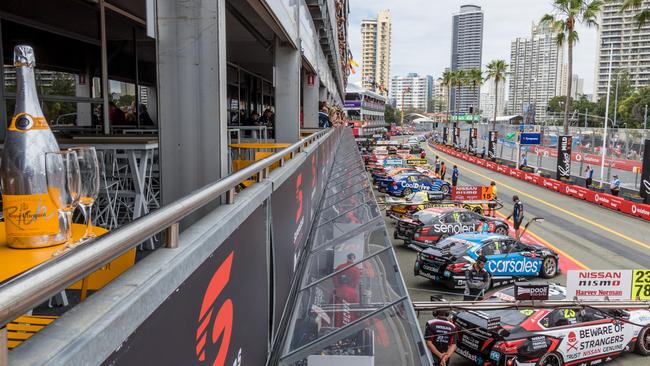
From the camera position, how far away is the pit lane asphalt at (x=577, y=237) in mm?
15698

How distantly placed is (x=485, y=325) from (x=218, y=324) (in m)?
8.79

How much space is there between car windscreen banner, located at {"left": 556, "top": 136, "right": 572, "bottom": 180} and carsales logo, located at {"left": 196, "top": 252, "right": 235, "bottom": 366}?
129 ft

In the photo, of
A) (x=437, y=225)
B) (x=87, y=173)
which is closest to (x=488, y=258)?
(x=437, y=225)

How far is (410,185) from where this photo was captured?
32.2 metres

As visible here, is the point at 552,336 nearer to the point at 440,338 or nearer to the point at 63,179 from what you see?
the point at 440,338

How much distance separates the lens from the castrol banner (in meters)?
11.0

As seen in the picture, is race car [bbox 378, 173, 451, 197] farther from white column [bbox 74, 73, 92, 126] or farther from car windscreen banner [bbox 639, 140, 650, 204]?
white column [bbox 74, 73, 92, 126]

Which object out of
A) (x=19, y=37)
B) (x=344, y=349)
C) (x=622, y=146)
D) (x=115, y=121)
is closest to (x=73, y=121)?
(x=115, y=121)

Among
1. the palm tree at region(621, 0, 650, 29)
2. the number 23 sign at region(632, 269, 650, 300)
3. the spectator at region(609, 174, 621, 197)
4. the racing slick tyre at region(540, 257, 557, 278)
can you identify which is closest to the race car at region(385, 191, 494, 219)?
the racing slick tyre at region(540, 257, 557, 278)

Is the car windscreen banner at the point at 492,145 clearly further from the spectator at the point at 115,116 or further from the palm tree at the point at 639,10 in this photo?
the spectator at the point at 115,116

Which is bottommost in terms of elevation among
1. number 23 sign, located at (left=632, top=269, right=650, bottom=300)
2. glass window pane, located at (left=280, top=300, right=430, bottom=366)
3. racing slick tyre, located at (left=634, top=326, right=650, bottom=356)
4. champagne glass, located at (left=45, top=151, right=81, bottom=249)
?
racing slick tyre, located at (left=634, top=326, right=650, bottom=356)

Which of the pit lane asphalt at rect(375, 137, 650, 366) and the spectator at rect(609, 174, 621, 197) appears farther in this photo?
the spectator at rect(609, 174, 621, 197)

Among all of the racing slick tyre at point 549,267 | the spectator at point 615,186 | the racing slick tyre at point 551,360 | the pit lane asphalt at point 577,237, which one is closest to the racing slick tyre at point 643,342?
the pit lane asphalt at point 577,237

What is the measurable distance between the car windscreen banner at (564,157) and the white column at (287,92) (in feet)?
101
